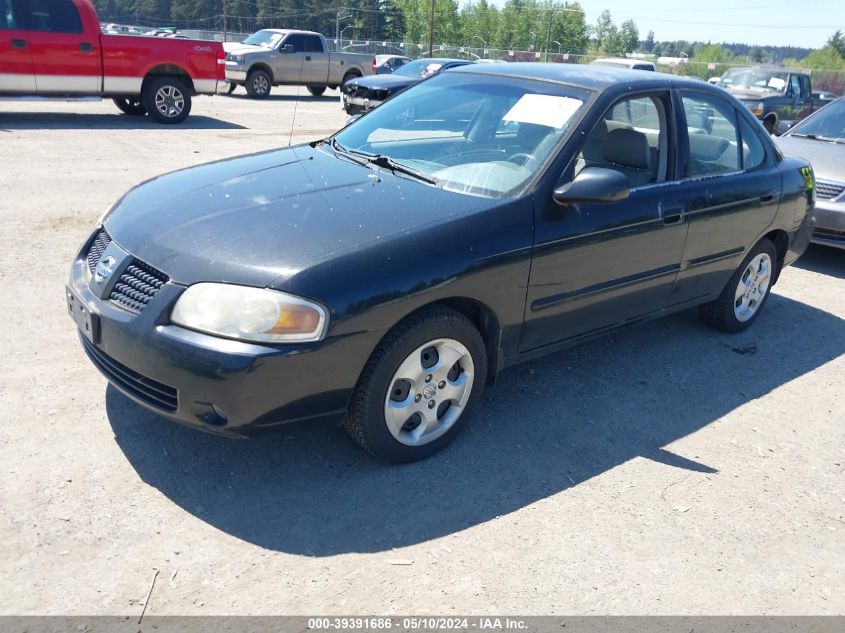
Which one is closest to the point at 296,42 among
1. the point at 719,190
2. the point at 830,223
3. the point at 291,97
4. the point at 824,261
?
the point at 291,97

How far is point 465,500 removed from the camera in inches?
130

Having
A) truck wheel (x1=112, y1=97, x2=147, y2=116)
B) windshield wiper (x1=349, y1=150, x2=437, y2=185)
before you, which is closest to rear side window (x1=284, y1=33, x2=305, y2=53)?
truck wheel (x1=112, y1=97, x2=147, y2=116)

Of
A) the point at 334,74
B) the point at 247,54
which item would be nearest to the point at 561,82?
the point at 247,54

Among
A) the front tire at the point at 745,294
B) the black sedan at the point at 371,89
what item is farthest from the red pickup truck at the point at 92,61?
the front tire at the point at 745,294

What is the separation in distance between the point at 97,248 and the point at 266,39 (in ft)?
66.9

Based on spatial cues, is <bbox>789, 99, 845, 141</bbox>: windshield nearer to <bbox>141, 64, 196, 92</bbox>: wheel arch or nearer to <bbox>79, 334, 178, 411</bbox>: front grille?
<bbox>79, 334, 178, 411</bbox>: front grille

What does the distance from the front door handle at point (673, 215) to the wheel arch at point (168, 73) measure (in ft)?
37.7

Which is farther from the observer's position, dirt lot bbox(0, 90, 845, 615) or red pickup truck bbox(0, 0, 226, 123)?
red pickup truck bbox(0, 0, 226, 123)

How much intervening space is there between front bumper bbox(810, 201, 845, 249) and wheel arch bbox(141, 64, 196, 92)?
10.8 m

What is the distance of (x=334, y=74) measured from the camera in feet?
77.2

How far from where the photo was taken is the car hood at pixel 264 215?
3.06 metres

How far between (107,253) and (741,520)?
3.05 meters

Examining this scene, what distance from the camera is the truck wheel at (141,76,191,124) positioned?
13477mm

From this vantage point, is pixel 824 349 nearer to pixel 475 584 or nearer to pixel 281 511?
pixel 475 584
